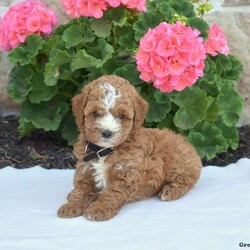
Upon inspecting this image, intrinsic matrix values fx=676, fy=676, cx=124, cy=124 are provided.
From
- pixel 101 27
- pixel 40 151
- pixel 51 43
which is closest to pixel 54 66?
pixel 51 43

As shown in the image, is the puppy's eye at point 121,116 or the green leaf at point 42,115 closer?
the puppy's eye at point 121,116

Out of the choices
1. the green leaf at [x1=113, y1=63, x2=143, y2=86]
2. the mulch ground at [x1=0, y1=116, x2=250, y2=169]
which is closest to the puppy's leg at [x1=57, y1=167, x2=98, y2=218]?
the mulch ground at [x1=0, y1=116, x2=250, y2=169]

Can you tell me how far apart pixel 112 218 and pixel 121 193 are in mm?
149

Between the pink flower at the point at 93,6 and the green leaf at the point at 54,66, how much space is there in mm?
305

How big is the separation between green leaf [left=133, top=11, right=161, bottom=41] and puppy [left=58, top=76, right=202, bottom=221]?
3.19 ft

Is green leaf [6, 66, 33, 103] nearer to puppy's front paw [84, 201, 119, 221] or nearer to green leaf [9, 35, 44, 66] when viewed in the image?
green leaf [9, 35, 44, 66]

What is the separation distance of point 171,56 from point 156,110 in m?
0.60

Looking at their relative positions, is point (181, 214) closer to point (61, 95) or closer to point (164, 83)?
point (164, 83)

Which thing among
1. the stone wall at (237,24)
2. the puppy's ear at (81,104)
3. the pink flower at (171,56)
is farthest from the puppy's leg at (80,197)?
the stone wall at (237,24)

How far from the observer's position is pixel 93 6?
4.50 m

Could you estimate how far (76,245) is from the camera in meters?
3.21

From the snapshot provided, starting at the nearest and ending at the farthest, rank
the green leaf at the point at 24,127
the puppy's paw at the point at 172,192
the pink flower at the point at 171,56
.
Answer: the puppy's paw at the point at 172,192
the pink flower at the point at 171,56
the green leaf at the point at 24,127

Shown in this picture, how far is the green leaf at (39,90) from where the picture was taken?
15.6 ft

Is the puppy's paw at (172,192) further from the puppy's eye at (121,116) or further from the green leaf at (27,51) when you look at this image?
the green leaf at (27,51)
